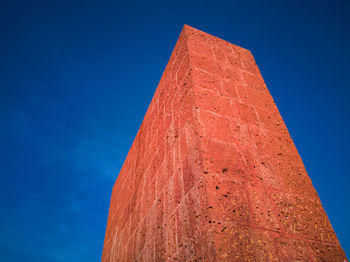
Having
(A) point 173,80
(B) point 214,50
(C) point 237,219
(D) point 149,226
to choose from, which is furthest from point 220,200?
(B) point 214,50

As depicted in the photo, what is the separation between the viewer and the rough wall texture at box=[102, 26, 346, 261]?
1.21m

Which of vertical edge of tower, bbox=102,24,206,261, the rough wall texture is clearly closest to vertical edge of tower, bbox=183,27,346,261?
the rough wall texture

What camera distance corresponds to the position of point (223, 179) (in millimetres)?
1367

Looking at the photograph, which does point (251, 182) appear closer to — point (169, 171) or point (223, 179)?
point (223, 179)

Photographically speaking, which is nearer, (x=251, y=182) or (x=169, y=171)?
(x=251, y=182)

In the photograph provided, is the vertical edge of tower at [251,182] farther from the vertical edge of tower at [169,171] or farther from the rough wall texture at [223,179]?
the vertical edge of tower at [169,171]

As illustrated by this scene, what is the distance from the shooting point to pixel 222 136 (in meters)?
1.61

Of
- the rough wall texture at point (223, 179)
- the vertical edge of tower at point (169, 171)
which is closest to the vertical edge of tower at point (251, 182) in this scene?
the rough wall texture at point (223, 179)

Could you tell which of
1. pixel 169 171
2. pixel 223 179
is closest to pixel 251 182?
pixel 223 179

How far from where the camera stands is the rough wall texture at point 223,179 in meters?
1.21

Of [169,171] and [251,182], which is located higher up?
[169,171]

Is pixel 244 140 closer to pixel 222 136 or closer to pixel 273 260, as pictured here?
pixel 222 136

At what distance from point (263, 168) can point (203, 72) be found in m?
1.05

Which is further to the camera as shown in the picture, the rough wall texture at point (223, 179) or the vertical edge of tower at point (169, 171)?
the vertical edge of tower at point (169, 171)
